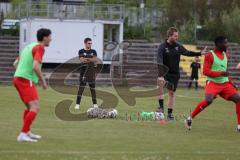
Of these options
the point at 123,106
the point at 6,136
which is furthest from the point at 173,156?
the point at 123,106

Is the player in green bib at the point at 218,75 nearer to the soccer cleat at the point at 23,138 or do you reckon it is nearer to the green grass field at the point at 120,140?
the green grass field at the point at 120,140

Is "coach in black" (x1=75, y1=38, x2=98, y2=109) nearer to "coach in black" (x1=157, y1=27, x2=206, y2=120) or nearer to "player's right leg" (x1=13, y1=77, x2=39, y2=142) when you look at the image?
"coach in black" (x1=157, y1=27, x2=206, y2=120)

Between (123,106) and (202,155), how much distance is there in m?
11.1

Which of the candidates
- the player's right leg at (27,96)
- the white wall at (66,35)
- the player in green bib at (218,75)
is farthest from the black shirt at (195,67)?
the player's right leg at (27,96)

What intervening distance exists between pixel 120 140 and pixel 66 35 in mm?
31386

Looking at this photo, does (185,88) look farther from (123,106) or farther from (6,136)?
(6,136)

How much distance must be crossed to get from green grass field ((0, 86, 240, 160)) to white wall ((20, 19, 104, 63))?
24385mm

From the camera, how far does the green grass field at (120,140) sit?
40.4 feet

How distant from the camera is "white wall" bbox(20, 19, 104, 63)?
4475 centimetres

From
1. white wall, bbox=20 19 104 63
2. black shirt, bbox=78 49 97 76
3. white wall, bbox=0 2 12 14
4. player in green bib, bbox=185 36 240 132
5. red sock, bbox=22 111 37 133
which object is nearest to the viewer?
red sock, bbox=22 111 37 133

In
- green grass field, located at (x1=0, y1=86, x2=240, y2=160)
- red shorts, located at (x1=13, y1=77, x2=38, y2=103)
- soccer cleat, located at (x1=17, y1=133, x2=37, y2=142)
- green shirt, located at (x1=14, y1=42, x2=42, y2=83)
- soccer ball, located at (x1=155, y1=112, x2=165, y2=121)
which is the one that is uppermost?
green shirt, located at (x1=14, y1=42, x2=42, y2=83)

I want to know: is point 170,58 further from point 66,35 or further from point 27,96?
point 66,35

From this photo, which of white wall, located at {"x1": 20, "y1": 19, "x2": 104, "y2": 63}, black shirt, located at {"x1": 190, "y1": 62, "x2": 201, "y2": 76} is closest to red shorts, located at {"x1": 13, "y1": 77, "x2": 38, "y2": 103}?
black shirt, located at {"x1": 190, "y1": 62, "x2": 201, "y2": 76}

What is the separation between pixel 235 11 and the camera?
A: 5272 cm
